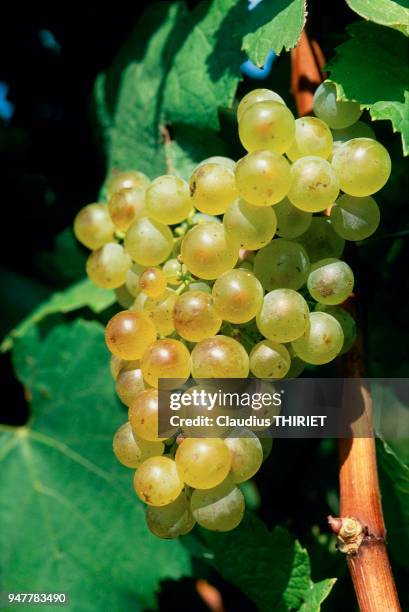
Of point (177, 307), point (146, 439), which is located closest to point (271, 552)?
point (146, 439)

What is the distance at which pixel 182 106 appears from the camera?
48.5 inches

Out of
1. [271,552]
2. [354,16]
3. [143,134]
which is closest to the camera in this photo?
[271,552]

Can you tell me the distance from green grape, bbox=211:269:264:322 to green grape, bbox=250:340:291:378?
0.13ft

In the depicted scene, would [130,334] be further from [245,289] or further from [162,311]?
[245,289]

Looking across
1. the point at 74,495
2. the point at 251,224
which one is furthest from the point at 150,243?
the point at 74,495

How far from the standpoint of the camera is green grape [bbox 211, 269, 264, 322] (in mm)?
805

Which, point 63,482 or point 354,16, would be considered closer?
point 354,16

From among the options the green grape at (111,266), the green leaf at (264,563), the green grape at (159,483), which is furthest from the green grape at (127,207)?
the green leaf at (264,563)

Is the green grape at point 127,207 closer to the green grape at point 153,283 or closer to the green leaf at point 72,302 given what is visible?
the green grape at point 153,283

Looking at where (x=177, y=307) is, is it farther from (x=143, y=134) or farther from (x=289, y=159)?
(x=143, y=134)

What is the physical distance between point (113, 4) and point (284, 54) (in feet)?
1.45

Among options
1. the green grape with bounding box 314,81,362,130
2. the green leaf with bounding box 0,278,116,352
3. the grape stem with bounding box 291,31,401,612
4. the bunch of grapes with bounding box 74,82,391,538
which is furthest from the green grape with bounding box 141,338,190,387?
the green leaf with bounding box 0,278,116,352

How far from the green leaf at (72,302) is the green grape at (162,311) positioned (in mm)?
388

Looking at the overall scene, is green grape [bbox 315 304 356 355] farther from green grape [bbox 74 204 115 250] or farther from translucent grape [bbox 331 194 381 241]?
green grape [bbox 74 204 115 250]
